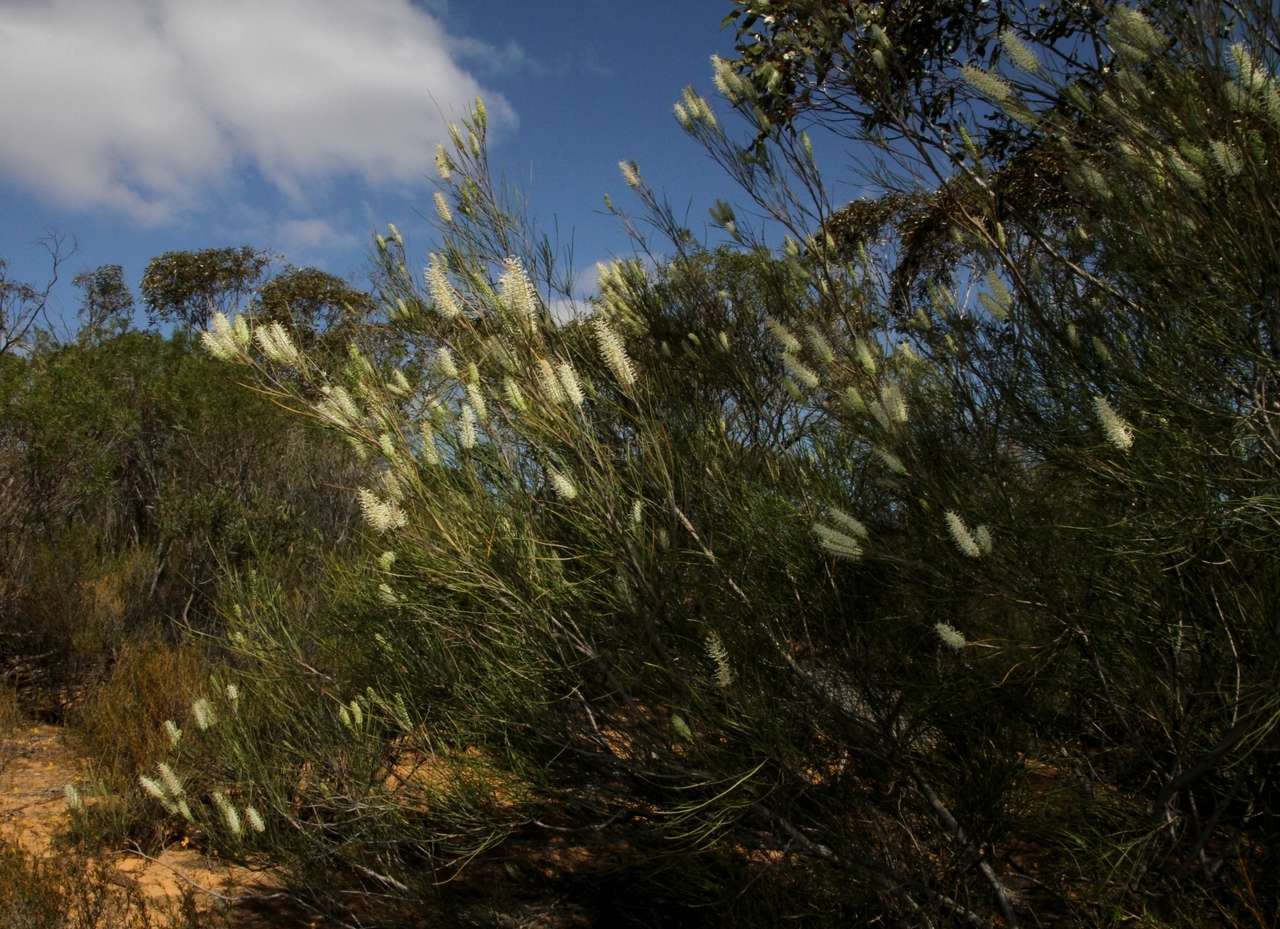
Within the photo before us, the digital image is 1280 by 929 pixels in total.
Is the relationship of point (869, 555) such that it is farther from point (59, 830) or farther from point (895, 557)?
point (59, 830)

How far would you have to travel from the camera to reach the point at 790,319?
3613 millimetres

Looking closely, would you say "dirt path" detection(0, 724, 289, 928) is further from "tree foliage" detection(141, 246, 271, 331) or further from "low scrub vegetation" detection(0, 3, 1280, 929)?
"tree foliage" detection(141, 246, 271, 331)

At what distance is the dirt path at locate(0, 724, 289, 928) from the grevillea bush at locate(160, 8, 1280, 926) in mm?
963

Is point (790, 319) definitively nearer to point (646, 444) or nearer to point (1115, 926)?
point (646, 444)

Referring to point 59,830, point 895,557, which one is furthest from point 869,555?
point 59,830

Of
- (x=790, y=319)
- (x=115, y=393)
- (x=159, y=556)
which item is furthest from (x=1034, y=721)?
(x=115, y=393)

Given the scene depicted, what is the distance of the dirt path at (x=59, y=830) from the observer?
3863 millimetres

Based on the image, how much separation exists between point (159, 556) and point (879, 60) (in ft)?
23.7

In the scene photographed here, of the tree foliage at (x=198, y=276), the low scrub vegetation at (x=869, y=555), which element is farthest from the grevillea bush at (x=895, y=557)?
the tree foliage at (x=198, y=276)

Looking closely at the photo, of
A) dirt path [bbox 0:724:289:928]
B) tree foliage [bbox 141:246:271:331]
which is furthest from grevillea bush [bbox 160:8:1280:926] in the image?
tree foliage [bbox 141:246:271:331]

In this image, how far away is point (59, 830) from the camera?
14.4 feet

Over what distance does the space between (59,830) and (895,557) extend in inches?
174

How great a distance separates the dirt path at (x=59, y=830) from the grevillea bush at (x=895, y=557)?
37.9 inches

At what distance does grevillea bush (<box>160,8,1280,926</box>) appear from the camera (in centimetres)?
202
